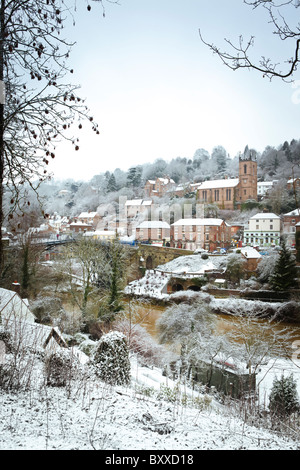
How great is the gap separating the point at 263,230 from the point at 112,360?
460 cm

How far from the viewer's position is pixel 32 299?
686 cm

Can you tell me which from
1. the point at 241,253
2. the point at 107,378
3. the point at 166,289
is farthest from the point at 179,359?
the point at 107,378

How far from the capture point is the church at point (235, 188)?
6.29m

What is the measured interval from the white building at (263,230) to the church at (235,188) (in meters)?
0.49

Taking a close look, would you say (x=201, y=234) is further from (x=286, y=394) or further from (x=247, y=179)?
(x=286, y=394)

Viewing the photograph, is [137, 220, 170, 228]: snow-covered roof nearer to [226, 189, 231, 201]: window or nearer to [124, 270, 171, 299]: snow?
[124, 270, 171, 299]: snow

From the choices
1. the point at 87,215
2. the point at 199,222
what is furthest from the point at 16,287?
the point at 199,222

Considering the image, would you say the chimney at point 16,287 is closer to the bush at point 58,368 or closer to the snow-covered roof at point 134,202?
the snow-covered roof at point 134,202

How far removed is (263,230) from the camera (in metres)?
6.04

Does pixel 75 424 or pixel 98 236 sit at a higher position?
pixel 98 236

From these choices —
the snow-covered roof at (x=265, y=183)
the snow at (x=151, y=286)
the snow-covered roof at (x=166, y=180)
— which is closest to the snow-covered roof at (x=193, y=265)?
the snow at (x=151, y=286)

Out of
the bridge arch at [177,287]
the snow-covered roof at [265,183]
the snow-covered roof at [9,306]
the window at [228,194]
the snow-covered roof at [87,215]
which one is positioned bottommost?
the bridge arch at [177,287]

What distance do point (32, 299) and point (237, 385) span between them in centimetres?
499
